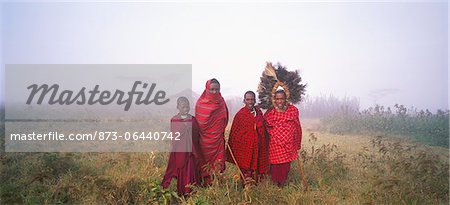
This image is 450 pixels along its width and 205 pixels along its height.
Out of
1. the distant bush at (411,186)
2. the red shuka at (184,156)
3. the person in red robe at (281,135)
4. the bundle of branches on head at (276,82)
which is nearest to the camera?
the distant bush at (411,186)

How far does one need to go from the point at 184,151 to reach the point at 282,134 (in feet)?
5.31

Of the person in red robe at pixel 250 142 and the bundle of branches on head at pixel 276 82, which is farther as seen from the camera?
the bundle of branches on head at pixel 276 82

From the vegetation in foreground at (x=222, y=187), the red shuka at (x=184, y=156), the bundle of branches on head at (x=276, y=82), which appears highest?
the bundle of branches on head at (x=276, y=82)

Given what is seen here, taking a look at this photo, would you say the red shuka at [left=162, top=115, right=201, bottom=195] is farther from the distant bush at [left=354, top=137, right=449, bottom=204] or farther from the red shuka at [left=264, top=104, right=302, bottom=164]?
the distant bush at [left=354, top=137, right=449, bottom=204]

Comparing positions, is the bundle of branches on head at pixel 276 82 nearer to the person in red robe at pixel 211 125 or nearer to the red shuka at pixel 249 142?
the red shuka at pixel 249 142

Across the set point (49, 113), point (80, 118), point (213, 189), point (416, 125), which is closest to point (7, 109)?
point (49, 113)

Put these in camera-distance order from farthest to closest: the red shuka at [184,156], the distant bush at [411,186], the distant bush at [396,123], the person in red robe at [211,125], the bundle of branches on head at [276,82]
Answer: the distant bush at [396,123], the bundle of branches on head at [276,82], the person in red robe at [211,125], the red shuka at [184,156], the distant bush at [411,186]

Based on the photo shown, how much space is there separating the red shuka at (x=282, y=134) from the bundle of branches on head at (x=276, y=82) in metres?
0.36

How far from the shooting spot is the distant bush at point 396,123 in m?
9.65

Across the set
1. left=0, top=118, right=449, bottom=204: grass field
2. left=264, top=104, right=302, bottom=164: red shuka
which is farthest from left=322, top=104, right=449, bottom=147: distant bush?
left=264, top=104, right=302, bottom=164: red shuka

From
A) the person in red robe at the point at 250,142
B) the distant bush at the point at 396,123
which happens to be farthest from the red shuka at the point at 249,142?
the distant bush at the point at 396,123

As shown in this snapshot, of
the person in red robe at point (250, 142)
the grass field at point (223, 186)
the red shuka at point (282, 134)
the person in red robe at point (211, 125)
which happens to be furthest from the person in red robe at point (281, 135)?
the person in red robe at point (211, 125)

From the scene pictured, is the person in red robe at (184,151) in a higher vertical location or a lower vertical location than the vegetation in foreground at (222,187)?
higher

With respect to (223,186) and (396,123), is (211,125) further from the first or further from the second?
(396,123)
